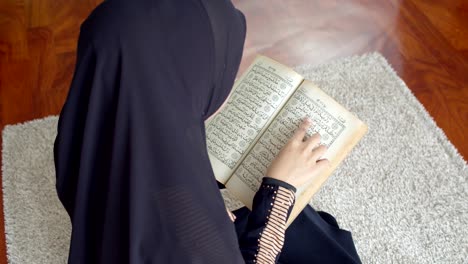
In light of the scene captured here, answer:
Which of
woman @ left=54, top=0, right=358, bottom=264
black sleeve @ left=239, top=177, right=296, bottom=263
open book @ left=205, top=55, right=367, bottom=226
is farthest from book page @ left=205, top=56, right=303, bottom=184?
woman @ left=54, top=0, right=358, bottom=264

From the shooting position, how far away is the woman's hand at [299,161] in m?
0.82

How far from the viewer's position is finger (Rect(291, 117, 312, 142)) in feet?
2.78

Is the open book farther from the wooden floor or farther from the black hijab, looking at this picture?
Result: the wooden floor

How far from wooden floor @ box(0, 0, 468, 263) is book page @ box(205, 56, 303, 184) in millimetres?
753

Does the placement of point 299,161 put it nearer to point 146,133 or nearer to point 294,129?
point 294,129

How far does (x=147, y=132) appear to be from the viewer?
56 cm

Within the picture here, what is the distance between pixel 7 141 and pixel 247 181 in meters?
0.95

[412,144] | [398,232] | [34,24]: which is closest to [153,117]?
[398,232]

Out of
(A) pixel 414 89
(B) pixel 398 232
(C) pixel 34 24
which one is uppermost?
(A) pixel 414 89

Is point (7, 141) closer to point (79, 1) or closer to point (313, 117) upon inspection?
point (79, 1)

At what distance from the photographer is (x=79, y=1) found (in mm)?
1986

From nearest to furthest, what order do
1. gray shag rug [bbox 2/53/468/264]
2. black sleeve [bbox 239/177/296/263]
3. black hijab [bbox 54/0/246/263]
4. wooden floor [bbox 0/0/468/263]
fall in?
black hijab [bbox 54/0/246/263] → black sleeve [bbox 239/177/296/263] → gray shag rug [bbox 2/53/468/264] → wooden floor [bbox 0/0/468/263]

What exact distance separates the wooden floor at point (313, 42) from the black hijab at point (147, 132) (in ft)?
3.37

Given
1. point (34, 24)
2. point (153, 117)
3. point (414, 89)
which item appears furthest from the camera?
point (34, 24)
